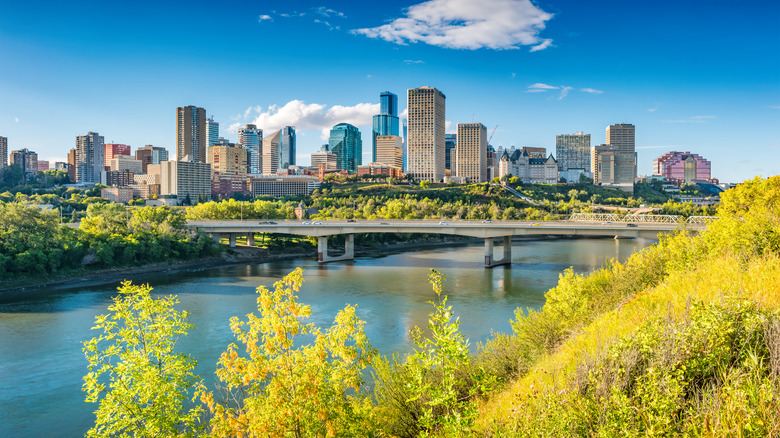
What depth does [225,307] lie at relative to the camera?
107 ft

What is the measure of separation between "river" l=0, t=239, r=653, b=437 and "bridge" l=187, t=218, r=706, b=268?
289 cm

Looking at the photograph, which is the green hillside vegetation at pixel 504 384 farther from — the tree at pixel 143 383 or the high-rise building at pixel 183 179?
the high-rise building at pixel 183 179

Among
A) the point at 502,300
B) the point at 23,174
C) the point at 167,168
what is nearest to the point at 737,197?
the point at 502,300

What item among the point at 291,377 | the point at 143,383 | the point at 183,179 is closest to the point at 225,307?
the point at 143,383

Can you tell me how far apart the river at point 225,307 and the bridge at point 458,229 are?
9.48 feet

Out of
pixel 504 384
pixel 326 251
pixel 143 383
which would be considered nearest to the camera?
pixel 143 383

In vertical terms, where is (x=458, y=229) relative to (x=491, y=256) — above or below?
above

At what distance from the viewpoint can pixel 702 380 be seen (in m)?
6.63

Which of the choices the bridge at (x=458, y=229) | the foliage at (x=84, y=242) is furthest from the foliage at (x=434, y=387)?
the bridge at (x=458, y=229)

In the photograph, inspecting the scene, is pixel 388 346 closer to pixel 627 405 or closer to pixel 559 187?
pixel 627 405

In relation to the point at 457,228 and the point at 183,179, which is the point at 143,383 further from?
the point at 183,179

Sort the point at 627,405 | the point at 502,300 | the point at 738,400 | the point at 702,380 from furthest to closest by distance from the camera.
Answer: the point at 502,300, the point at 702,380, the point at 627,405, the point at 738,400

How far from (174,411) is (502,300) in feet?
90.9

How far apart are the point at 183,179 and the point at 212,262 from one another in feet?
406
